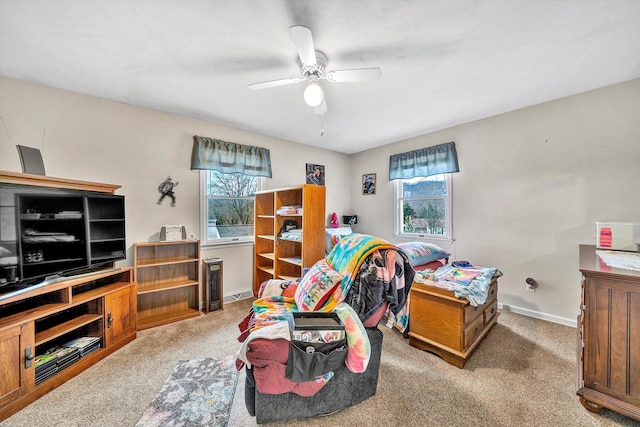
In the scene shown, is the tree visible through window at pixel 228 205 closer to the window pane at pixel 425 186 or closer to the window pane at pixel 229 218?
the window pane at pixel 229 218

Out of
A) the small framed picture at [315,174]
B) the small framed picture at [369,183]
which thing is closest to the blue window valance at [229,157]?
the small framed picture at [315,174]

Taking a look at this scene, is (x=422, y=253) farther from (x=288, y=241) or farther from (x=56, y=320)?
(x=56, y=320)

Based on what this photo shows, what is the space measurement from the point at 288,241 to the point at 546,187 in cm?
310

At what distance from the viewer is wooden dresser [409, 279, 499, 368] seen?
77.4 inches

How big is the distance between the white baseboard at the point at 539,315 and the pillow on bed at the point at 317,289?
258cm

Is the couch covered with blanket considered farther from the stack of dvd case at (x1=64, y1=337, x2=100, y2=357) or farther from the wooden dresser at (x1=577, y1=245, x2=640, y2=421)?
the stack of dvd case at (x1=64, y1=337, x2=100, y2=357)

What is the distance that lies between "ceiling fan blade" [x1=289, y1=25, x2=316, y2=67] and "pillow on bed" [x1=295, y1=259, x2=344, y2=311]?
1531 mm

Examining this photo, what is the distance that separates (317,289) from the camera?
71.4 inches

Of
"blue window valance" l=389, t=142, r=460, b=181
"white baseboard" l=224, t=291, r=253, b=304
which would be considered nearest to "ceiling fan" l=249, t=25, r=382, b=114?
"blue window valance" l=389, t=142, r=460, b=181

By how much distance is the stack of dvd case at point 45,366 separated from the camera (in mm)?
1687

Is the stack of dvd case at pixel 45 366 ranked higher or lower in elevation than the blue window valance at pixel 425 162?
lower

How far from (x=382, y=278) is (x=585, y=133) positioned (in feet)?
9.33

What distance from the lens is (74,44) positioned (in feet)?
5.85

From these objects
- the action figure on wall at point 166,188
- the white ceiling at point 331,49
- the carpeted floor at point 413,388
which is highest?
the white ceiling at point 331,49
